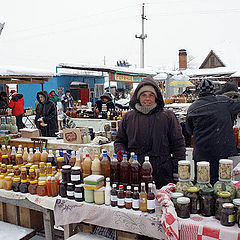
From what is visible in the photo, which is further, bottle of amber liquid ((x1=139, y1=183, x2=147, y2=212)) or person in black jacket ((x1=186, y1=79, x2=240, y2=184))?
person in black jacket ((x1=186, y1=79, x2=240, y2=184))

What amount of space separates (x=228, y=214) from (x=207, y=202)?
20 centimetres

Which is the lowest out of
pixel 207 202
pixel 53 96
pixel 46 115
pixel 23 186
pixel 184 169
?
pixel 23 186

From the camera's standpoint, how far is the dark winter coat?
376 cm

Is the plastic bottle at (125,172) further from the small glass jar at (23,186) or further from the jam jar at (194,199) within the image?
the small glass jar at (23,186)

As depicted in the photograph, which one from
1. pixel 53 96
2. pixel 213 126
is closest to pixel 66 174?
pixel 213 126

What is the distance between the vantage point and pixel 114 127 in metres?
6.07

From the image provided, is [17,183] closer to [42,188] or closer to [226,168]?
[42,188]

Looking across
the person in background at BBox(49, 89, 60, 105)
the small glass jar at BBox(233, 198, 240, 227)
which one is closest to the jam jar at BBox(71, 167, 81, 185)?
the small glass jar at BBox(233, 198, 240, 227)

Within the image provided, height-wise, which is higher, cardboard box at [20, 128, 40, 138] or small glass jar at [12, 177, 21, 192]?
cardboard box at [20, 128, 40, 138]

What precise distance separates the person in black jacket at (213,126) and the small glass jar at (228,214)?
1.70m

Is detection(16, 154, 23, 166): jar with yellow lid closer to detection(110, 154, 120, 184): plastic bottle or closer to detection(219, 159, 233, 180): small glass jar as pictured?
detection(110, 154, 120, 184): plastic bottle

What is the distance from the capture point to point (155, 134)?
10.3 ft

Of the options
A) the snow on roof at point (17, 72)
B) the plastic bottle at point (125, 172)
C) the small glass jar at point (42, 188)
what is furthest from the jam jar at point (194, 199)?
the snow on roof at point (17, 72)

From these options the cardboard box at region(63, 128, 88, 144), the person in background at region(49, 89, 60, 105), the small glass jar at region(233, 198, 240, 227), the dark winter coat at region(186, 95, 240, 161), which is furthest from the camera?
the person in background at region(49, 89, 60, 105)
